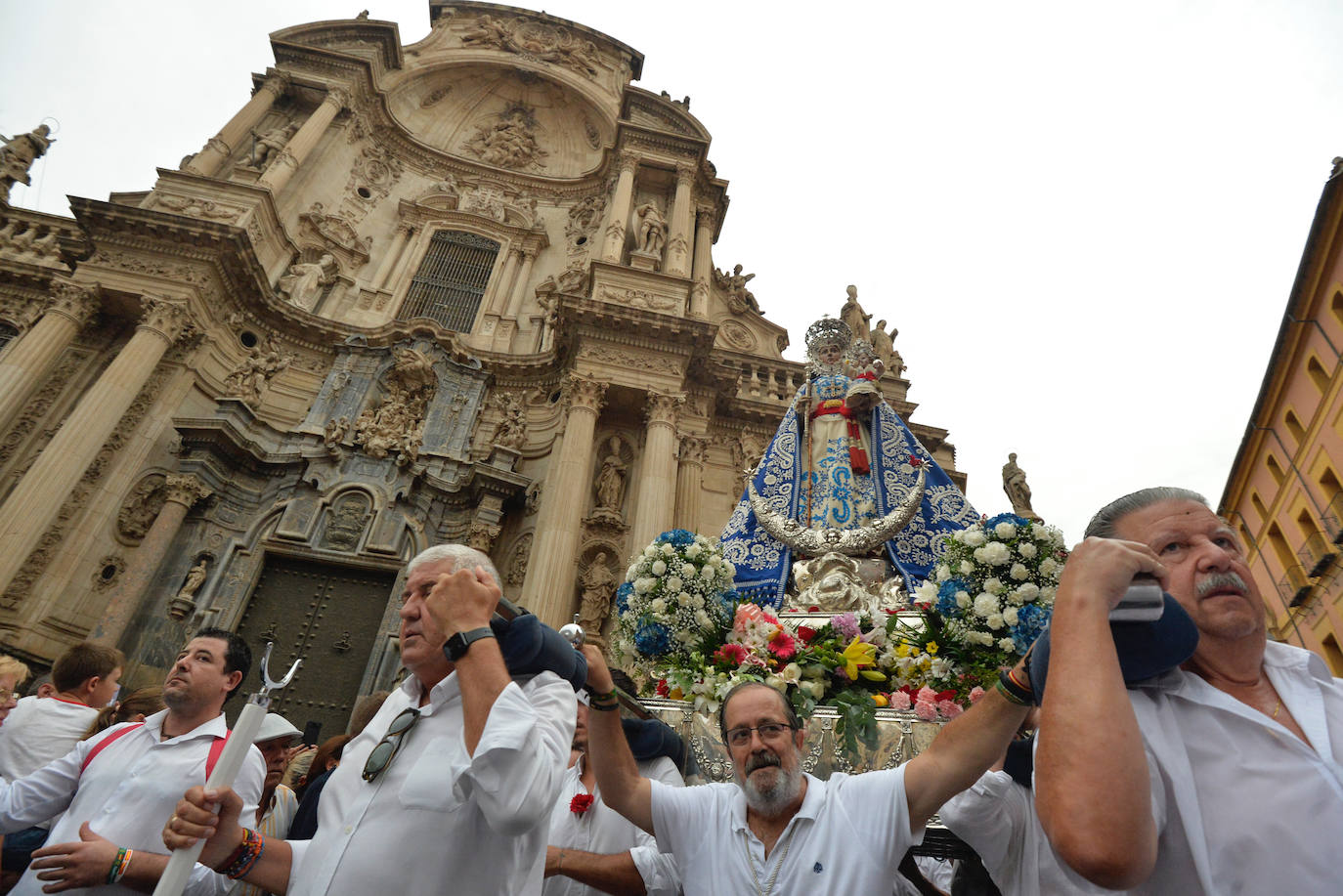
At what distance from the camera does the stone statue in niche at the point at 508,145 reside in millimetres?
19844

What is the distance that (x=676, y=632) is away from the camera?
14.2ft

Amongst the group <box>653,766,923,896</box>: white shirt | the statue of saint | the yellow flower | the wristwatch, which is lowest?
<box>653,766,923,896</box>: white shirt

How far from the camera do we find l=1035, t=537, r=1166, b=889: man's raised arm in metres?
1.11

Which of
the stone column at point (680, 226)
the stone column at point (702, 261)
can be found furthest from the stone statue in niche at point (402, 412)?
the stone column at point (702, 261)

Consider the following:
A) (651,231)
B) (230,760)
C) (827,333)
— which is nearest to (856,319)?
(651,231)

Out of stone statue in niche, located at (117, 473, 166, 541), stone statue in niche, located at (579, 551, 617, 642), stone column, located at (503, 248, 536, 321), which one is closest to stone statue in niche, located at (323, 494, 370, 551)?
stone statue in niche, located at (117, 473, 166, 541)

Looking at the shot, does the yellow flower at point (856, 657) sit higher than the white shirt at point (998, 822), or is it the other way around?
the yellow flower at point (856, 657)

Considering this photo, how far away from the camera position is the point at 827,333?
716 centimetres

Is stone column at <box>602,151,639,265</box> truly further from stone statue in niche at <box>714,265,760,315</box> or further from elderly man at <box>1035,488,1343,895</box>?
elderly man at <box>1035,488,1343,895</box>

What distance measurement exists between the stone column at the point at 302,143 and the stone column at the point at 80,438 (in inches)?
160

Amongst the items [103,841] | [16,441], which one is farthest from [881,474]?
[16,441]

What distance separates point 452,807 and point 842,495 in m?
4.41

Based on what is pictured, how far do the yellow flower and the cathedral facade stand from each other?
241 inches

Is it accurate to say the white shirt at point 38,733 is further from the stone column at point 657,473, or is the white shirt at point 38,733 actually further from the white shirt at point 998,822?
the stone column at point 657,473
